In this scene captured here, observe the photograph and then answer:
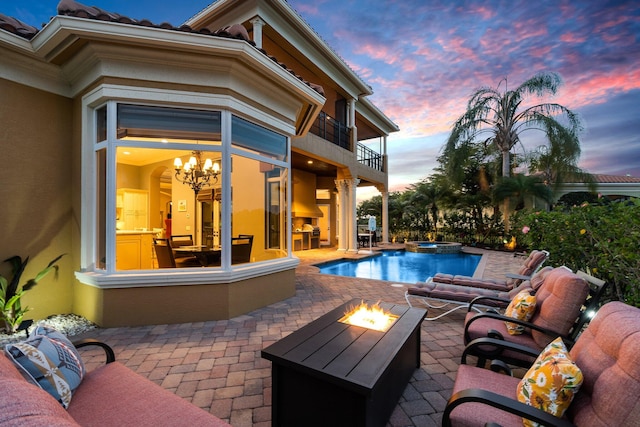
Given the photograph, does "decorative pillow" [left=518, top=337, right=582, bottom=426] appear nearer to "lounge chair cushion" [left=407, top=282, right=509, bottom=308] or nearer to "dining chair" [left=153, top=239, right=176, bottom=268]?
"lounge chair cushion" [left=407, top=282, right=509, bottom=308]

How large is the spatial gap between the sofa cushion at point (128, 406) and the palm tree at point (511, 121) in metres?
16.7

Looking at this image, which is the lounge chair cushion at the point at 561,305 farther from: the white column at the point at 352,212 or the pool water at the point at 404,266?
the white column at the point at 352,212

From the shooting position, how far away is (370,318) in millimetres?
2965

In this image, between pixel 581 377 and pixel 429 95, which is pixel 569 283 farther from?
pixel 429 95

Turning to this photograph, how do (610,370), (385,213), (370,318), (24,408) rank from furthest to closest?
(385,213), (370,318), (610,370), (24,408)

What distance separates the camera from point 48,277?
4418 mm

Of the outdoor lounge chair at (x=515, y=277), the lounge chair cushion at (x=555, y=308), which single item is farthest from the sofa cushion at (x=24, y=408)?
the outdoor lounge chair at (x=515, y=277)

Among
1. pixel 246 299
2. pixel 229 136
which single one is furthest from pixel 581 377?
pixel 229 136

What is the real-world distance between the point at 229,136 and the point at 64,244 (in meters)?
3.11

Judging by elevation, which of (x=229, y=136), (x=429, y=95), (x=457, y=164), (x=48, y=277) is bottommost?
(x=48, y=277)

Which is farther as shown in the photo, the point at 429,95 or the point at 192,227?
the point at 429,95

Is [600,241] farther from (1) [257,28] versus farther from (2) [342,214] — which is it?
(2) [342,214]

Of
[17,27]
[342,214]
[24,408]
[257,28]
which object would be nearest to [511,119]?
[342,214]

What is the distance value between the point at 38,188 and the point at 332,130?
9626 mm
